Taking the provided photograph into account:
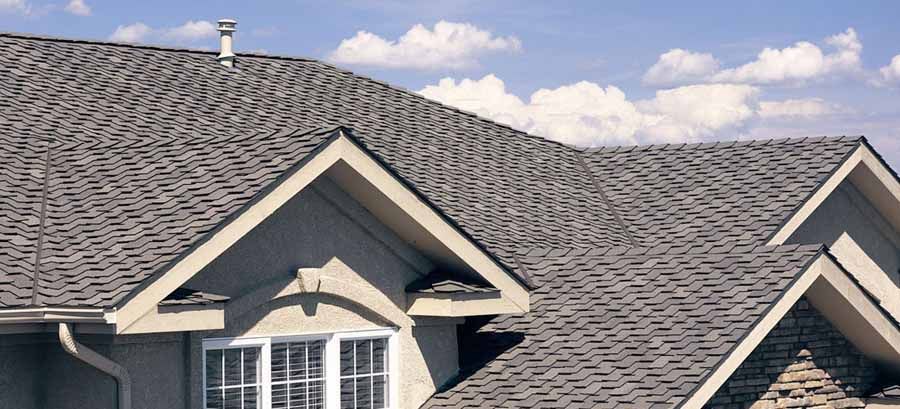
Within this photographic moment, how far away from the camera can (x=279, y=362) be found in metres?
14.0

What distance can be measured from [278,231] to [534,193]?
7734 mm

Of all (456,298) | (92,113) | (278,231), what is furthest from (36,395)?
(92,113)

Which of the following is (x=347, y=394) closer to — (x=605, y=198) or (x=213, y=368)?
(x=213, y=368)

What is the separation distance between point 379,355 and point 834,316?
15.6ft

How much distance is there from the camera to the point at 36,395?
1311 cm

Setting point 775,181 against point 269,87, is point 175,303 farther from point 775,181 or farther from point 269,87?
point 775,181

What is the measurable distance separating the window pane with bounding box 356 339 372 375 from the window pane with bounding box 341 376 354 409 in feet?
0.52

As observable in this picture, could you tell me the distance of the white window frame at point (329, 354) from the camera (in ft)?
44.6

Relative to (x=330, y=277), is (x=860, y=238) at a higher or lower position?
higher

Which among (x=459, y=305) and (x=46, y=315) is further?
(x=459, y=305)

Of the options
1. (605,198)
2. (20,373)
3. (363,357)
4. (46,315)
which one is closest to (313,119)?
(605,198)

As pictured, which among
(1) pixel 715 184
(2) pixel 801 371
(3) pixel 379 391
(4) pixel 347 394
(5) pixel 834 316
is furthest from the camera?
(1) pixel 715 184

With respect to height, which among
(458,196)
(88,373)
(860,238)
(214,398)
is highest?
(458,196)

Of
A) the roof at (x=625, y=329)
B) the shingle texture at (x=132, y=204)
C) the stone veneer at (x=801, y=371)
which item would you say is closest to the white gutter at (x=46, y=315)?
the shingle texture at (x=132, y=204)
